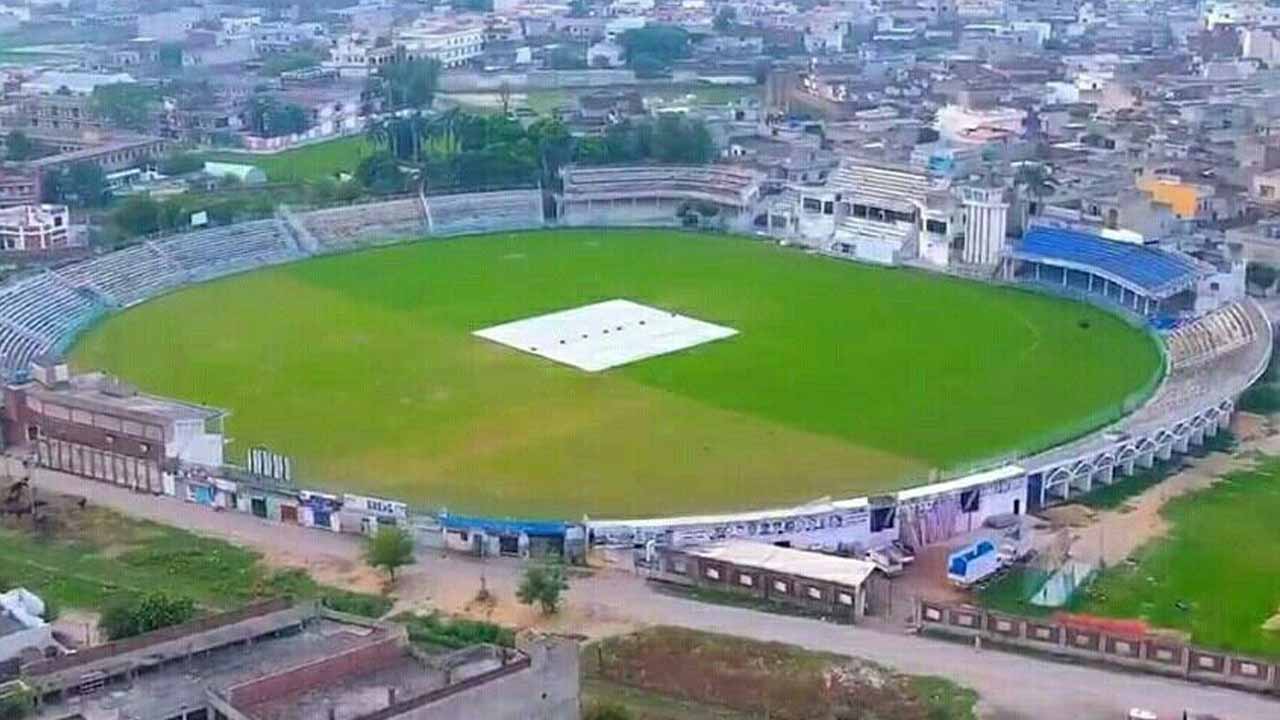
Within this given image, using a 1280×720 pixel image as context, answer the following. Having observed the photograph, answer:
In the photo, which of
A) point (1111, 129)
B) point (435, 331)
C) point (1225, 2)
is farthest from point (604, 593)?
point (1225, 2)

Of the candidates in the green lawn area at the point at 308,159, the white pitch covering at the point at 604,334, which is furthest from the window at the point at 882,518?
the green lawn area at the point at 308,159

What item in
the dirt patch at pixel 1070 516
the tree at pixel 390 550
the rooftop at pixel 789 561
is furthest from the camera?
the dirt patch at pixel 1070 516

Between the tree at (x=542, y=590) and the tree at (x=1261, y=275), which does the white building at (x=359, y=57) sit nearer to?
the tree at (x=1261, y=275)

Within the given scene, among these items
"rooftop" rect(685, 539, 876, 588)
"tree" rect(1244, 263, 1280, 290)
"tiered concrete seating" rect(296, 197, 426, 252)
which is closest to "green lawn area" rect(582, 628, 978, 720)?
"rooftop" rect(685, 539, 876, 588)

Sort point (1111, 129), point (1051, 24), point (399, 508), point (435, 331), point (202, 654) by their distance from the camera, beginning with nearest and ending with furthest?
point (202, 654)
point (399, 508)
point (435, 331)
point (1111, 129)
point (1051, 24)

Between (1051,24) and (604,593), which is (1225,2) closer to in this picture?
(1051,24)
